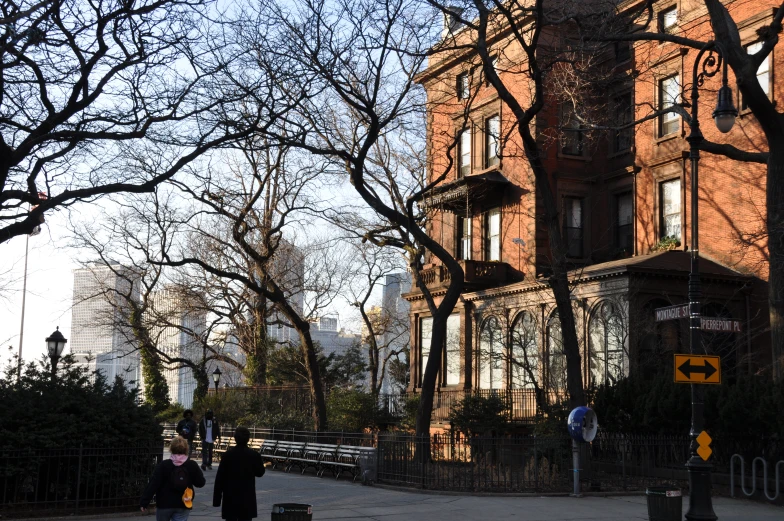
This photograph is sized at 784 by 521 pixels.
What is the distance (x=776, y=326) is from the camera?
19875mm

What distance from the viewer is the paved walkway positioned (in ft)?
50.5

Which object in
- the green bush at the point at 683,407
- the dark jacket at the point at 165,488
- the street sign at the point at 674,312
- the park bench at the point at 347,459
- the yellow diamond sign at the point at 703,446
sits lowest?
the park bench at the point at 347,459

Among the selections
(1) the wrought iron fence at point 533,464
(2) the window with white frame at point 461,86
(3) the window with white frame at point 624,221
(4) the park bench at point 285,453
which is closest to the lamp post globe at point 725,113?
(1) the wrought iron fence at point 533,464

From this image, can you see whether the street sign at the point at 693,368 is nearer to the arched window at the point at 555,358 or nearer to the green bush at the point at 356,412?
the arched window at the point at 555,358

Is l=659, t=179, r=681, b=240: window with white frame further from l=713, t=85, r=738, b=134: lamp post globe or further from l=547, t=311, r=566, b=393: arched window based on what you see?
l=713, t=85, r=738, b=134: lamp post globe

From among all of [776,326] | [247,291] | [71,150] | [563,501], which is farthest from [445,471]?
[247,291]

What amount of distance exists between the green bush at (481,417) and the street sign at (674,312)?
13.7 meters

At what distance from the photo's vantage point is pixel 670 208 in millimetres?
31500

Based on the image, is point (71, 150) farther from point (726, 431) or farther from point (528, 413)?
point (528, 413)

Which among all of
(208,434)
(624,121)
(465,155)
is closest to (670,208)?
(624,121)

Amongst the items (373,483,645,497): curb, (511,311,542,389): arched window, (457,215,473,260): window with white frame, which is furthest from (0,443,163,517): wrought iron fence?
(457,215,473,260): window with white frame

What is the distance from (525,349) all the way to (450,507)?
49.6 ft

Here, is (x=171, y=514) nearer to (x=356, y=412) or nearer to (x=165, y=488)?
(x=165, y=488)

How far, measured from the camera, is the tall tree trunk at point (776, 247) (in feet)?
63.3
